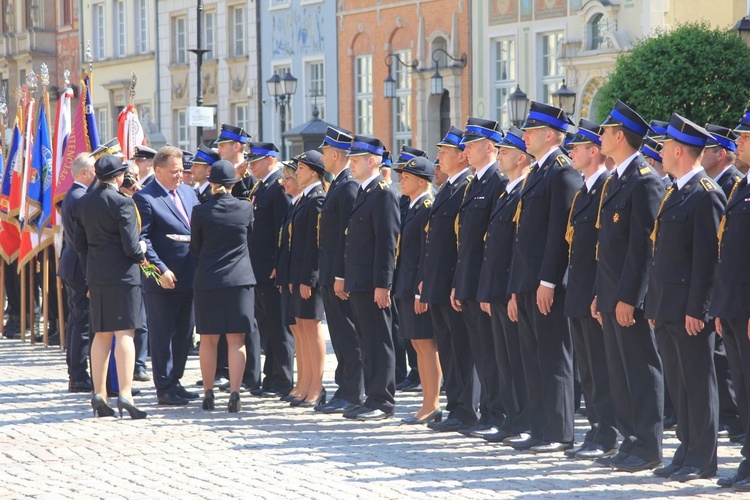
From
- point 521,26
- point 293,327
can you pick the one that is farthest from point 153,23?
point 293,327

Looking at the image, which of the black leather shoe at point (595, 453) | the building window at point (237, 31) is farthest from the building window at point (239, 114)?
the black leather shoe at point (595, 453)

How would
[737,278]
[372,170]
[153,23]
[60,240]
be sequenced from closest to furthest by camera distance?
[737,278]
[372,170]
[60,240]
[153,23]

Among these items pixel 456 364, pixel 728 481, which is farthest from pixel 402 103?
pixel 728 481

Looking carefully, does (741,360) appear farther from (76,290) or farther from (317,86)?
(317,86)

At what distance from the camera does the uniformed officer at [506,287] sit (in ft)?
32.0

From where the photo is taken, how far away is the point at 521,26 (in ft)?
99.0

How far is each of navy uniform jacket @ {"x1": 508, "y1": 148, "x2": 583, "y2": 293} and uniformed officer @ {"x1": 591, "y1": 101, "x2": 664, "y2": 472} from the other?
443 mm

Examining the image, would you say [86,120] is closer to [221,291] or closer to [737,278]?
[221,291]

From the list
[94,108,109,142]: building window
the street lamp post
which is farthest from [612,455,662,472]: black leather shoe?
[94,108,109,142]: building window

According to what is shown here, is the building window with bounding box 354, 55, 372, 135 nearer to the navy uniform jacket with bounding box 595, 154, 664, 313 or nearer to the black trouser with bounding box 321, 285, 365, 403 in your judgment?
the black trouser with bounding box 321, 285, 365, 403

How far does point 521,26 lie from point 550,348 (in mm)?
21482

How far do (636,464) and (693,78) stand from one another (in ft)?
48.7

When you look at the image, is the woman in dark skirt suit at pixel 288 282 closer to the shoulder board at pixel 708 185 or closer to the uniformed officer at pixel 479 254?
the uniformed officer at pixel 479 254

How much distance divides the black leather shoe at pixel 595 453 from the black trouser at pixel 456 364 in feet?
4.56
